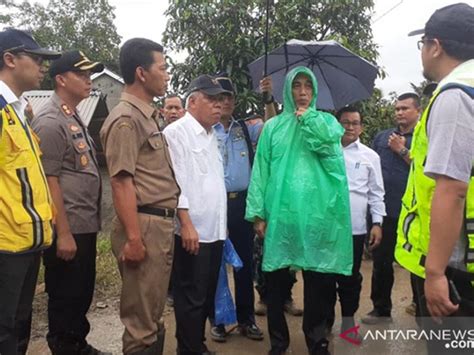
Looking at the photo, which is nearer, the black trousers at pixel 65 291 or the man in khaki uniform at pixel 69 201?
the man in khaki uniform at pixel 69 201

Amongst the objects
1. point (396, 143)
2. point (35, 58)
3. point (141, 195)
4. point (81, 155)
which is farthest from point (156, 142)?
point (396, 143)

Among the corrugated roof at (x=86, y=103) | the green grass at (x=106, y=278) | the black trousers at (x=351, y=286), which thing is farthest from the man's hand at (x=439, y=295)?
the corrugated roof at (x=86, y=103)

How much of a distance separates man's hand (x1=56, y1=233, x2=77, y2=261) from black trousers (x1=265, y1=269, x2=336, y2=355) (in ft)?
Answer: 4.42

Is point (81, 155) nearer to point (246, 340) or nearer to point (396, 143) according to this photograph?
point (246, 340)

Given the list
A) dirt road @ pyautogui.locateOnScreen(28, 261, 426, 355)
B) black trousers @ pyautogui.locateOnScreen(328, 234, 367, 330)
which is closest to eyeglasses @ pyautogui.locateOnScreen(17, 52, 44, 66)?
dirt road @ pyautogui.locateOnScreen(28, 261, 426, 355)

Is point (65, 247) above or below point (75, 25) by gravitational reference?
below

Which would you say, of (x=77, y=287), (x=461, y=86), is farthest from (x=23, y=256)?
(x=461, y=86)

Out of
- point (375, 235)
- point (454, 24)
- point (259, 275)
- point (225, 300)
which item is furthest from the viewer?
point (259, 275)

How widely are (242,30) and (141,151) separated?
12.8ft

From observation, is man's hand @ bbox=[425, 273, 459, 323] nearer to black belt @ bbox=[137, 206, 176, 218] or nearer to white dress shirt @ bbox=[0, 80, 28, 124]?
black belt @ bbox=[137, 206, 176, 218]

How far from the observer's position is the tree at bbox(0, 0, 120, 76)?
66.8 ft

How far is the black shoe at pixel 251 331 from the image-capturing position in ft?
12.1

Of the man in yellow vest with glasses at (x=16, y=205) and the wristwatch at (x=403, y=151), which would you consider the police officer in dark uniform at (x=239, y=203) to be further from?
the man in yellow vest with glasses at (x=16, y=205)

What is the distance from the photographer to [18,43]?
254 cm
